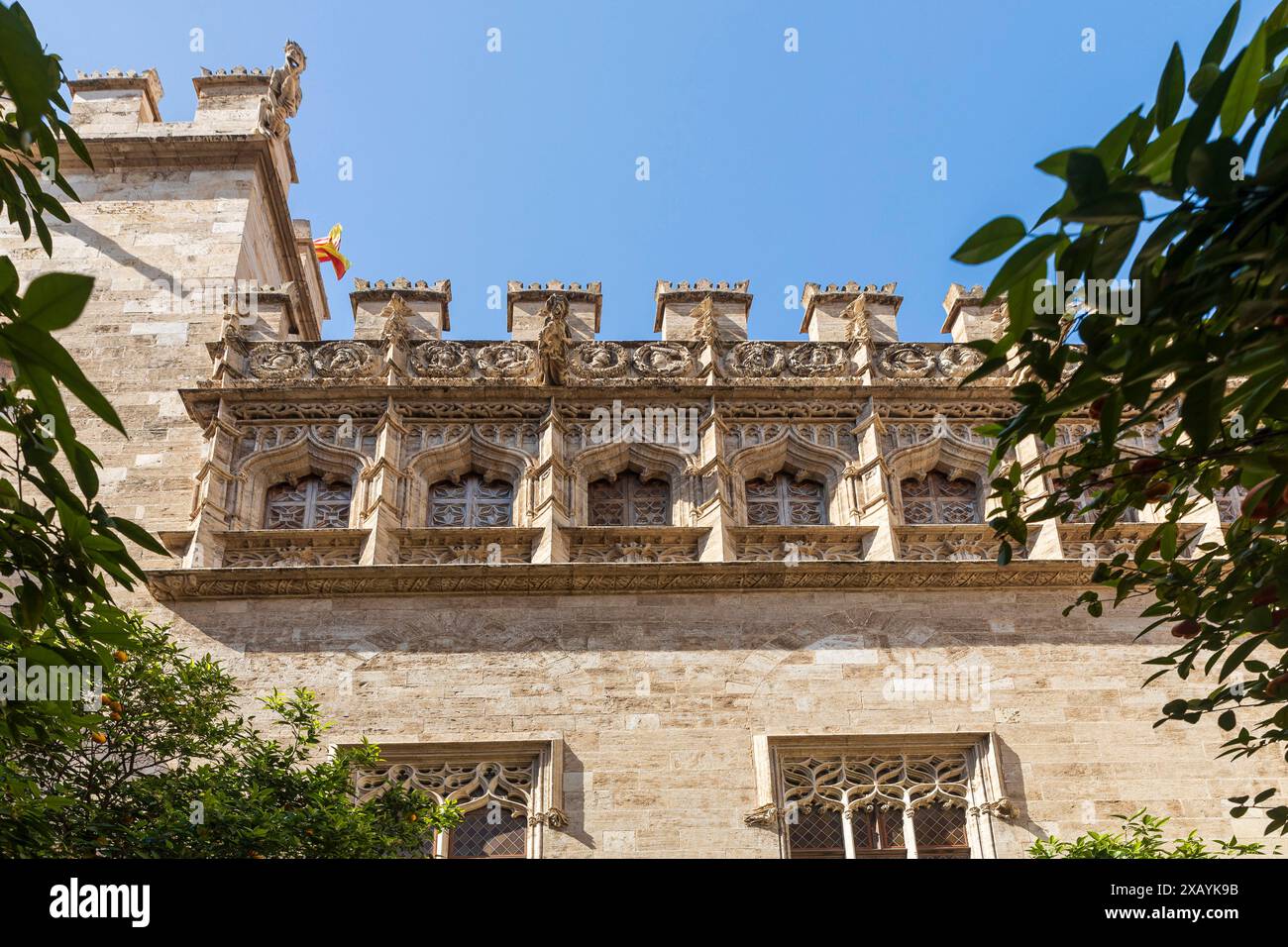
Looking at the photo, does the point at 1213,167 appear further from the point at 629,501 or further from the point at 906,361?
the point at 906,361

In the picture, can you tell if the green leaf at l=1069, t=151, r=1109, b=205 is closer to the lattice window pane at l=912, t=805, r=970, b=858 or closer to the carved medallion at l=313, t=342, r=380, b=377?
the lattice window pane at l=912, t=805, r=970, b=858

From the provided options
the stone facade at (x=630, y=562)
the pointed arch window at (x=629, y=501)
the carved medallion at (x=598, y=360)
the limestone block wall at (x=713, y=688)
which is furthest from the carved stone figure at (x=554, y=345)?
the limestone block wall at (x=713, y=688)

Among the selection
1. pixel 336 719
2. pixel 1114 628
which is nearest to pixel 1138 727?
pixel 1114 628

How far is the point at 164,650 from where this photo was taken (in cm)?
975

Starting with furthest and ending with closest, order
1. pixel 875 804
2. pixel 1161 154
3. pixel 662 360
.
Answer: pixel 662 360 < pixel 875 804 < pixel 1161 154

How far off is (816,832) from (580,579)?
297 centimetres

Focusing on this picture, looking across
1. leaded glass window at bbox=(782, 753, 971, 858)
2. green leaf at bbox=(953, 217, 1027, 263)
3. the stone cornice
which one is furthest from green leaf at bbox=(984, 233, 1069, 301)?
the stone cornice

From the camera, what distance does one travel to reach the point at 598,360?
14.0m

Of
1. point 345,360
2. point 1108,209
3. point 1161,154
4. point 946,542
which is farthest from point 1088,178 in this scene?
point 345,360

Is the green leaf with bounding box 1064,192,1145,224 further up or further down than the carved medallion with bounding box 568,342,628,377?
further down

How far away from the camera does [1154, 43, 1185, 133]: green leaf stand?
3850 mm

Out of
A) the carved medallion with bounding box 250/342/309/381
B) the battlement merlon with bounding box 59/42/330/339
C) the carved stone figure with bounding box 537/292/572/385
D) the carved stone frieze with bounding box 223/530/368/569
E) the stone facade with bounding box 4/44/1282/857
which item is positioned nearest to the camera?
the stone facade with bounding box 4/44/1282/857

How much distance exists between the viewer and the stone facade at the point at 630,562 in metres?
11.0

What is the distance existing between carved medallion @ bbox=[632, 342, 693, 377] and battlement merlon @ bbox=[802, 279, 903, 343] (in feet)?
5.21
